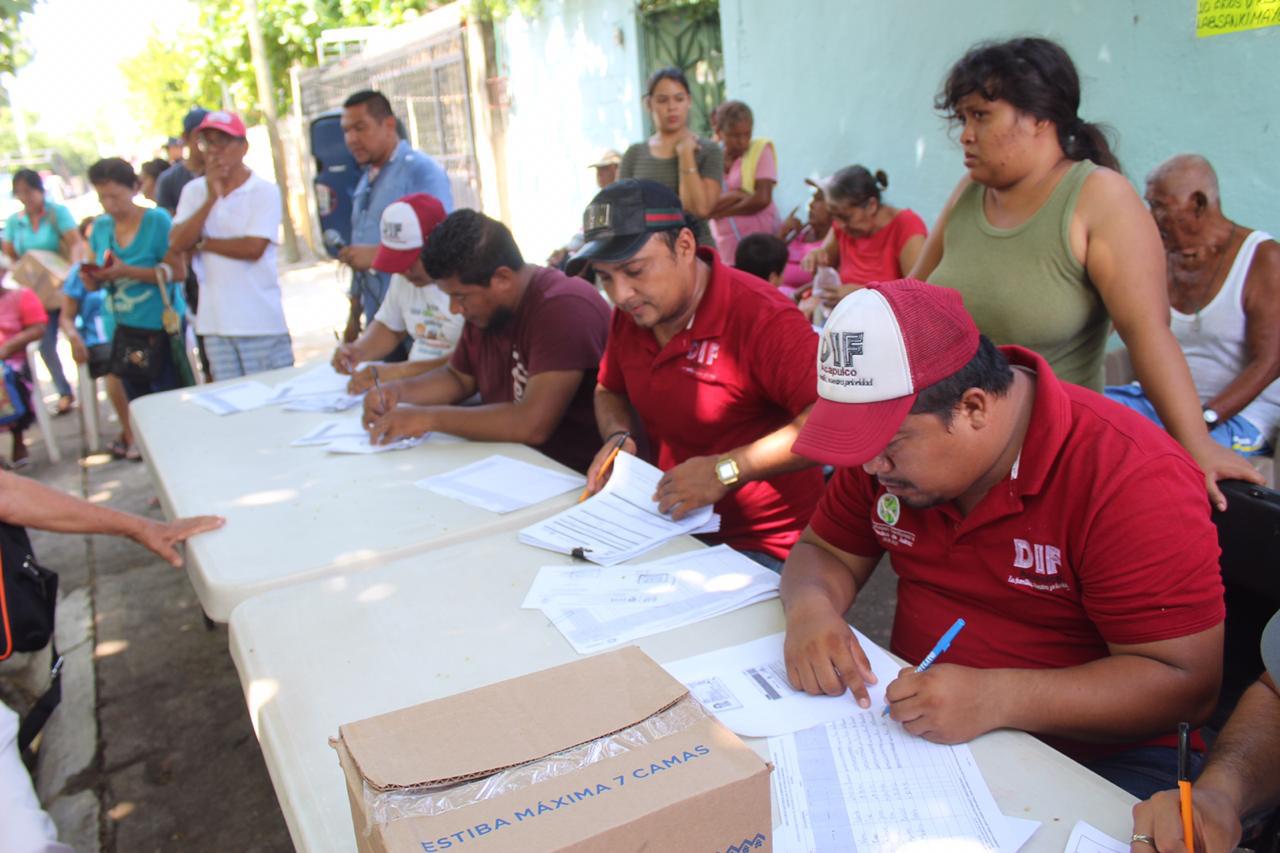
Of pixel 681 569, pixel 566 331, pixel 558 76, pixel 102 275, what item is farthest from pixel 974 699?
pixel 558 76

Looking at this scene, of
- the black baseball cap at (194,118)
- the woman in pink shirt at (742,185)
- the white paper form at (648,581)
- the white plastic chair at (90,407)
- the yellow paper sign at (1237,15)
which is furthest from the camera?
→ the white plastic chair at (90,407)

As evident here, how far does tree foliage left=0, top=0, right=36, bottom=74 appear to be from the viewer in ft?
19.0

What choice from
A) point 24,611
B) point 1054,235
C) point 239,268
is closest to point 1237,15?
point 1054,235

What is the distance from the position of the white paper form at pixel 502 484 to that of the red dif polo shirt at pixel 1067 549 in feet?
2.87

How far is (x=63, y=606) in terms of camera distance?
3.86m

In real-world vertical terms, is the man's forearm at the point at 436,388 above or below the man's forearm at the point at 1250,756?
above

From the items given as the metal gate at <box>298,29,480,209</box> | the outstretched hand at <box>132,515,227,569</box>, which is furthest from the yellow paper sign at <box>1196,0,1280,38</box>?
the metal gate at <box>298,29,480,209</box>

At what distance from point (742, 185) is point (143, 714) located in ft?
13.7

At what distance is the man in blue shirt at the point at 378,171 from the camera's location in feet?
14.0

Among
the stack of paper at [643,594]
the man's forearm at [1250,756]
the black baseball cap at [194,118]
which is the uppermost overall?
the black baseball cap at [194,118]

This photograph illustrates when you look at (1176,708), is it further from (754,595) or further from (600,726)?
(600,726)

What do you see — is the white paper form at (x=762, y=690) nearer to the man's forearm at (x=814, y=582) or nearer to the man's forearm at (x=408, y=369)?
the man's forearm at (x=814, y=582)

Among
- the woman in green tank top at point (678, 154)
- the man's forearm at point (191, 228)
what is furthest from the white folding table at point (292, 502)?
the woman in green tank top at point (678, 154)

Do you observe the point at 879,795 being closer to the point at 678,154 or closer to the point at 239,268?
the point at 239,268
